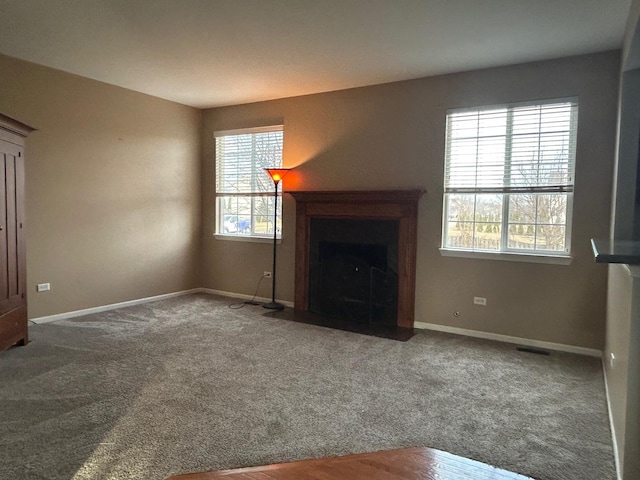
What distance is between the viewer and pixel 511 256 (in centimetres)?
423

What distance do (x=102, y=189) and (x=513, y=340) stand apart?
4.89 metres

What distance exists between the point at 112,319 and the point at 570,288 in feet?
15.6

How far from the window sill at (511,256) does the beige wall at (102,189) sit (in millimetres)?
3737

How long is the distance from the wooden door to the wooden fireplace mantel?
2.87 meters

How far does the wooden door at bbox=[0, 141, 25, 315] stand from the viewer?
356cm

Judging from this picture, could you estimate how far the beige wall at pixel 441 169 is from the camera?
3.86 m

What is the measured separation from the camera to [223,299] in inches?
236

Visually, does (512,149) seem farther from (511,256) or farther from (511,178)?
(511,256)

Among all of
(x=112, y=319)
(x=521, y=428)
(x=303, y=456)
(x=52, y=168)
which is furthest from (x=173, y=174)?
(x=521, y=428)

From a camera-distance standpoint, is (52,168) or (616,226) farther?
(52,168)

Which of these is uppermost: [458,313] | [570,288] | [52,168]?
[52,168]

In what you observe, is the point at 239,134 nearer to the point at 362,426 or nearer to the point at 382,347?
the point at 382,347

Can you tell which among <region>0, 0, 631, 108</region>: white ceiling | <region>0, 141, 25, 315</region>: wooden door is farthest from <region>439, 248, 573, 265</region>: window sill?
<region>0, 141, 25, 315</region>: wooden door

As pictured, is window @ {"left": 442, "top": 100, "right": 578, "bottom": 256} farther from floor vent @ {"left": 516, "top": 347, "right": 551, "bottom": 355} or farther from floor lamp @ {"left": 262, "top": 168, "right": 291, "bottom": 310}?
floor lamp @ {"left": 262, "top": 168, "right": 291, "bottom": 310}
